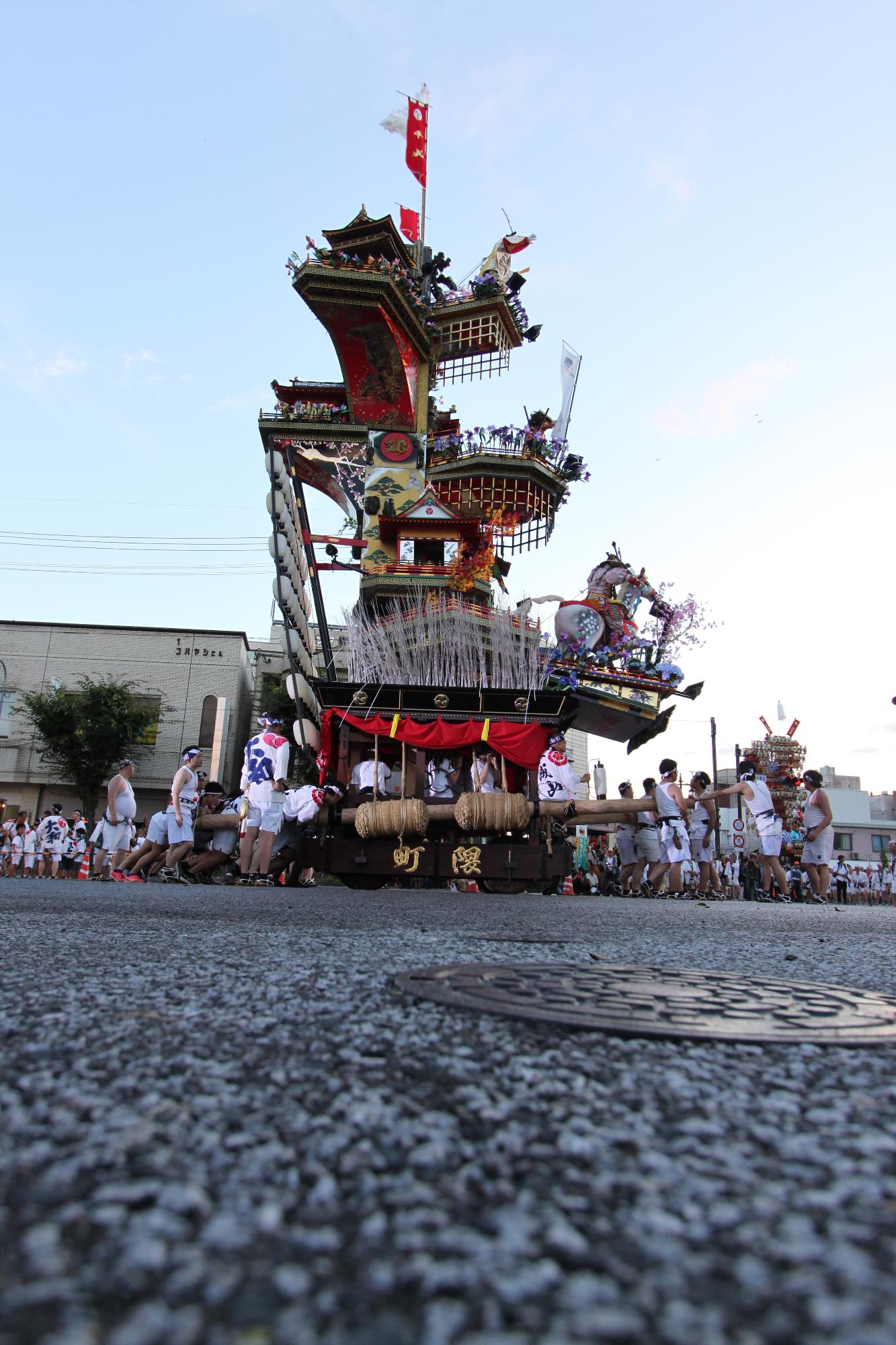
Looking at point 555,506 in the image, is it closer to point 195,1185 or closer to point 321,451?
point 321,451

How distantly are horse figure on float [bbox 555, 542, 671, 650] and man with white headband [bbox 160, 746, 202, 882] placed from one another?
14.2 metres

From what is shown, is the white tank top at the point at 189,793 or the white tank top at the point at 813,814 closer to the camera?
the white tank top at the point at 189,793

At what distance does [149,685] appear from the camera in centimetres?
3475

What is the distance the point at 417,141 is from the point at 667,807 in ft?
89.7

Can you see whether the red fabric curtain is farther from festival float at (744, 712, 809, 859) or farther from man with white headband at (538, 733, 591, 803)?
festival float at (744, 712, 809, 859)

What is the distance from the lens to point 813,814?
443 inches

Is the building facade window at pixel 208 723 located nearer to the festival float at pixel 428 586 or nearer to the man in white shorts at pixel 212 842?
the festival float at pixel 428 586

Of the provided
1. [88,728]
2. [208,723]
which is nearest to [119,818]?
[88,728]

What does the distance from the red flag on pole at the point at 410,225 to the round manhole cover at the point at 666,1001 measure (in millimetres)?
29437

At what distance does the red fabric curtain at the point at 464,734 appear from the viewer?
12.4 meters

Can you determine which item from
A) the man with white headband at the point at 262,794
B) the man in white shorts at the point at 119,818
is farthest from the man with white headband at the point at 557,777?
the man in white shorts at the point at 119,818

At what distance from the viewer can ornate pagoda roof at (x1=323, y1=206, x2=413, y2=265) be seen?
78.0ft

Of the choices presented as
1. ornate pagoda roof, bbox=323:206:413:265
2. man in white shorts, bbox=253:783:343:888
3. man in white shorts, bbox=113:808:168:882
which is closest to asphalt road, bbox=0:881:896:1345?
man in white shorts, bbox=253:783:343:888

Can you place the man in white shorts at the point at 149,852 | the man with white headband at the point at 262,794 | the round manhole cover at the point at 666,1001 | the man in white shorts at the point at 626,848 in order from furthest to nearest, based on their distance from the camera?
the man in white shorts at the point at 626,848
the man in white shorts at the point at 149,852
the man with white headband at the point at 262,794
the round manhole cover at the point at 666,1001
